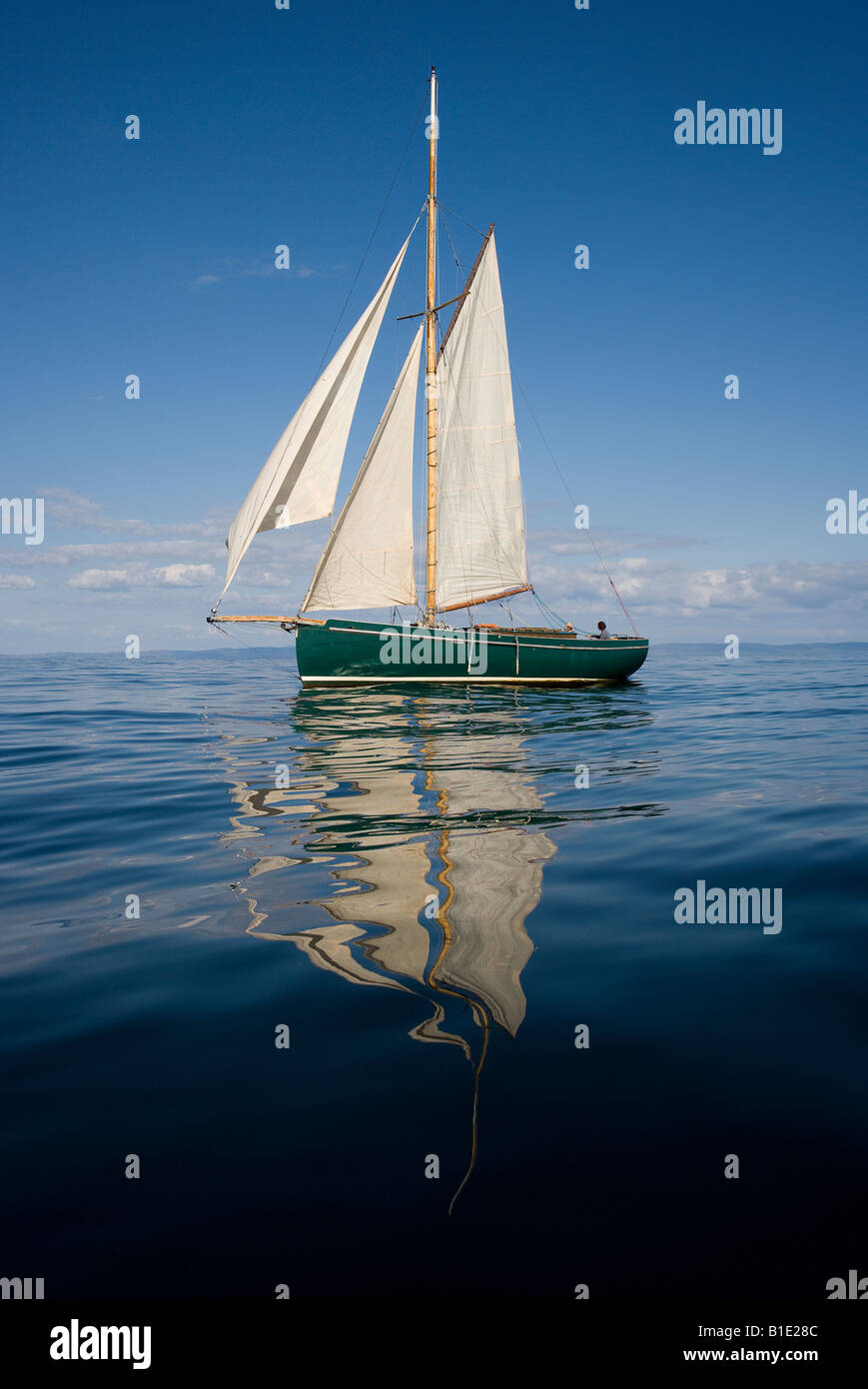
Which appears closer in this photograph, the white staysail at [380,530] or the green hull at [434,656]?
the white staysail at [380,530]

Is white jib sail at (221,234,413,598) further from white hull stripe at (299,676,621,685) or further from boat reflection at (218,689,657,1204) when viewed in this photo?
boat reflection at (218,689,657,1204)

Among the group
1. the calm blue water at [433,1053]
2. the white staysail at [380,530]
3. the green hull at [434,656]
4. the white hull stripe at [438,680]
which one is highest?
the white staysail at [380,530]

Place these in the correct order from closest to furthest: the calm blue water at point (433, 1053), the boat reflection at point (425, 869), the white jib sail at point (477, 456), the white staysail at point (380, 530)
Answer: the calm blue water at point (433, 1053)
the boat reflection at point (425, 869)
the white staysail at point (380, 530)
the white jib sail at point (477, 456)

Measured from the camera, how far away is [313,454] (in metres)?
30.3

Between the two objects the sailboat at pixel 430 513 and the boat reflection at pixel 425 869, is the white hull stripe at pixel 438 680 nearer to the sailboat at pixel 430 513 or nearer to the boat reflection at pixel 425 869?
the sailboat at pixel 430 513

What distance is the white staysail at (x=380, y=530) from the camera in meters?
32.2

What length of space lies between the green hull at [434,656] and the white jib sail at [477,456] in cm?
394

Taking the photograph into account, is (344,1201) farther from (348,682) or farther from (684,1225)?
(348,682)

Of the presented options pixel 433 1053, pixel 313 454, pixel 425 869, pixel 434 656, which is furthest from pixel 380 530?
pixel 433 1053

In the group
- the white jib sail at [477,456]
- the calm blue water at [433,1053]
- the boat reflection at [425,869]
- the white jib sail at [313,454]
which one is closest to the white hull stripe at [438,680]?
the white jib sail at [477,456]

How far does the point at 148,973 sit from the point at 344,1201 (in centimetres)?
287

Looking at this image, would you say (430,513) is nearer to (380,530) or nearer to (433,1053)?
(380,530)

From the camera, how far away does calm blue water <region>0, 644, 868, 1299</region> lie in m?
2.74

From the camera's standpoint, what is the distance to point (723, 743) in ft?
57.1
